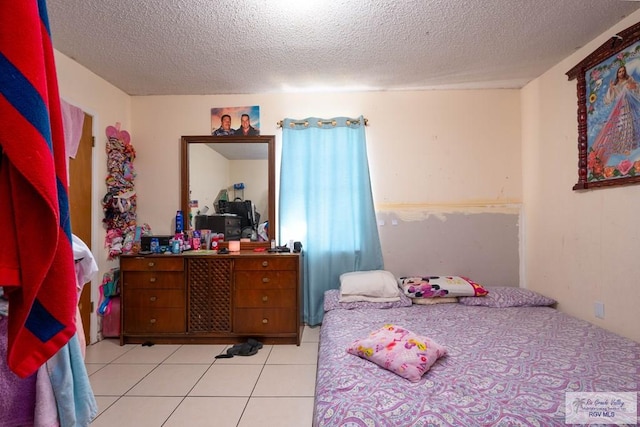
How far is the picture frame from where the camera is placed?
184cm

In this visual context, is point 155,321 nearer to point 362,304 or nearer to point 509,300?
point 362,304

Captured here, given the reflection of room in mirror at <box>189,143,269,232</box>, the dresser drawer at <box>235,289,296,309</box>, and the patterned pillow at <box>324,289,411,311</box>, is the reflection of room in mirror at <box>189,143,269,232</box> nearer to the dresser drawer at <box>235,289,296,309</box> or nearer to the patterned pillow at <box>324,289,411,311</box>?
the dresser drawer at <box>235,289,296,309</box>

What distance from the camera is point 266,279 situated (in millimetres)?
2572

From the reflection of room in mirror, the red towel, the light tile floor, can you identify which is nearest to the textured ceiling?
the reflection of room in mirror

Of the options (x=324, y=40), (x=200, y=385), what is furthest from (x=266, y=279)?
(x=324, y=40)

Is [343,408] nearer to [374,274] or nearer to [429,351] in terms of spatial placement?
[429,351]

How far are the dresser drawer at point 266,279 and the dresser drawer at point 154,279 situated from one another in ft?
1.74

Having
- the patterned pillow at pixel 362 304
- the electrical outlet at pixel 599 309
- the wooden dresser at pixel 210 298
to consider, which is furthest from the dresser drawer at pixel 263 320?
the electrical outlet at pixel 599 309

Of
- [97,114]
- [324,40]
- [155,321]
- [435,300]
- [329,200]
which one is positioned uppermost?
[324,40]

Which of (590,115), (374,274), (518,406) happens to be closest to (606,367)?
(518,406)

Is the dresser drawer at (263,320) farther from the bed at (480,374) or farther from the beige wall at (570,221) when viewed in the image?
the beige wall at (570,221)

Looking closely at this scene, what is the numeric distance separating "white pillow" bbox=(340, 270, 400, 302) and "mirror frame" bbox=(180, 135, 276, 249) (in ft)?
3.12

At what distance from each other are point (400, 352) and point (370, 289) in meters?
1.07

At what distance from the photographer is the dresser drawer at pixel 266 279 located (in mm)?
2566
